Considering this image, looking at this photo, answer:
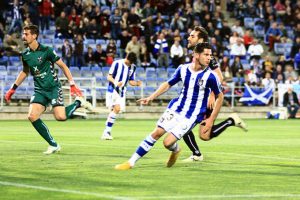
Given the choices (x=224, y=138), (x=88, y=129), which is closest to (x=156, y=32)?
(x=88, y=129)

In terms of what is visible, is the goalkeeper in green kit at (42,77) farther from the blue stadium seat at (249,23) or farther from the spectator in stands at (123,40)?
the blue stadium seat at (249,23)

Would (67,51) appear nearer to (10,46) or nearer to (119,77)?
(10,46)

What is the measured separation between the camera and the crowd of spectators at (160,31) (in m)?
37.7

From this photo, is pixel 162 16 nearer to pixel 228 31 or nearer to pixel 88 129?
pixel 228 31

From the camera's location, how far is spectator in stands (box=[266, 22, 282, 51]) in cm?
4434

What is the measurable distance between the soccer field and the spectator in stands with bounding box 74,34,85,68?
1524 centimetres

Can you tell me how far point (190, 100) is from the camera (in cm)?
1393

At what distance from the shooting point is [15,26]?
122 feet

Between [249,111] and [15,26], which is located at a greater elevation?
[15,26]

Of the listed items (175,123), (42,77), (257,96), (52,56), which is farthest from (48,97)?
(257,96)

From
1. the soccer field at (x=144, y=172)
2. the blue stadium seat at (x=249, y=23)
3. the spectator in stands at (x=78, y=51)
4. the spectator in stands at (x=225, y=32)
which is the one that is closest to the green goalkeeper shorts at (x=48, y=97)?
the soccer field at (x=144, y=172)

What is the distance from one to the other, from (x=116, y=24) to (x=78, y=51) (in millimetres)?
3361

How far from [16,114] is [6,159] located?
1940cm

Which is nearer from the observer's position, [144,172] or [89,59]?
[144,172]
